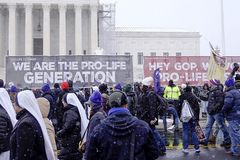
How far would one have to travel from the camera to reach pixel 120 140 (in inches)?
133

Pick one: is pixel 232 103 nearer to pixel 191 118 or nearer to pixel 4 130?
pixel 191 118

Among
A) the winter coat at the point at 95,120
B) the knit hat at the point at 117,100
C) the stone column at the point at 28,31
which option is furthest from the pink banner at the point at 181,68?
the stone column at the point at 28,31

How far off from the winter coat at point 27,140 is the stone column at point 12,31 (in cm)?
4806

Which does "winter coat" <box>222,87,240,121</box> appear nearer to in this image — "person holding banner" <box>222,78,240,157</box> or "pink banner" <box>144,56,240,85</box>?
"person holding banner" <box>222,78,240,157</box>

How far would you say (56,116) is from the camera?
1052cm

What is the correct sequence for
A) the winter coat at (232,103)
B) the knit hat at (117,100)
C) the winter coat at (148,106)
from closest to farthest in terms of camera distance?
the knit hat at (117,100), the winter coat at (148,106), the winter coat at (232,103)

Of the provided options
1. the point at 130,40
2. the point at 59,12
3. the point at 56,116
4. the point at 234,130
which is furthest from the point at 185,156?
the point at 130,40

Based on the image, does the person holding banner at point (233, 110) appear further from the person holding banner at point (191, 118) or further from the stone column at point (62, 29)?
the stone column at point (62, 29)

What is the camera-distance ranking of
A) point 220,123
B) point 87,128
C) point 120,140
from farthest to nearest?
point 220,123 → point 87,128 → point 120,140

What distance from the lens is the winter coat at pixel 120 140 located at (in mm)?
3379

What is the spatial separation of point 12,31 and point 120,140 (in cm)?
4981

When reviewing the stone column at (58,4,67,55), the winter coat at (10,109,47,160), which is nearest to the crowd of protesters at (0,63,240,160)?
the winter coat at (10,109,47,160)

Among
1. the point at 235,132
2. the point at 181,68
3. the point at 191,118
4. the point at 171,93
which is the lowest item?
the point at 235,132

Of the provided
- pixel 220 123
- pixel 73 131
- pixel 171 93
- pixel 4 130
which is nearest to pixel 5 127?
pixel 4 130
